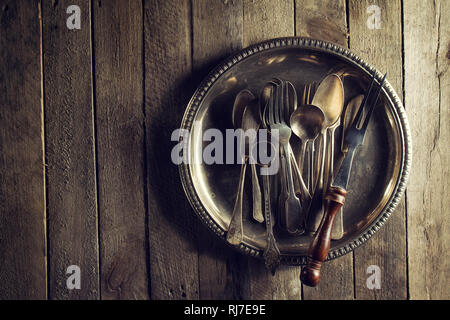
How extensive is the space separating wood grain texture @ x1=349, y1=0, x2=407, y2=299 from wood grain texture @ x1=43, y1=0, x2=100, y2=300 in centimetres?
49

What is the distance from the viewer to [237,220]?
0.58m

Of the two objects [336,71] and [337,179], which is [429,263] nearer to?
[337,179]

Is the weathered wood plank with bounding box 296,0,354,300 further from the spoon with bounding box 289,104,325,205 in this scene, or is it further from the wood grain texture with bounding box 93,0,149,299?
the wood grain texture with bounding box 93,0,149,299

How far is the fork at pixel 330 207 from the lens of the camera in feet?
1.72

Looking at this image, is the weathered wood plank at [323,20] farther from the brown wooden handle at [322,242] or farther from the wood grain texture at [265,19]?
the brown wooden handle at [322,242]

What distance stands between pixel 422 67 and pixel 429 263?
365 mm

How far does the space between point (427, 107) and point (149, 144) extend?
0.51 meters

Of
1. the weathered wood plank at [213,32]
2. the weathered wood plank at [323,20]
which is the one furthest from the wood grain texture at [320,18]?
the weathered wood plank at [213,32]

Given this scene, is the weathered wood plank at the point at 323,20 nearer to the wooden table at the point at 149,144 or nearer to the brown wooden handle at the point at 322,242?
the wooden table at the point at 149,144

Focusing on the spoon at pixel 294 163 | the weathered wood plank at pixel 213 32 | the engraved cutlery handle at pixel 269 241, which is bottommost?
the engraved cutlery handle at pixel 269 241

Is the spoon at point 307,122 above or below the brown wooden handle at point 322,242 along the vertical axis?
above

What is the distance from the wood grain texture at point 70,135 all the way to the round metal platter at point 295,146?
19 cm

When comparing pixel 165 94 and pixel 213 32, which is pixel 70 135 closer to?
pixel 165 94
